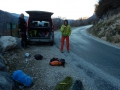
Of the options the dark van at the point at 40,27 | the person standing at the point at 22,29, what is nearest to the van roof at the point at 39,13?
the dark van at the point at 40,27

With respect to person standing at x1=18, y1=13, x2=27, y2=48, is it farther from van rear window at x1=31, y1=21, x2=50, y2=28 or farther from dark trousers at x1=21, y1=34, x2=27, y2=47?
van rear window at x1=31, y1=21, x2=50, y2=28

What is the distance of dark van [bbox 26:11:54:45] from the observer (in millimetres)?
14063

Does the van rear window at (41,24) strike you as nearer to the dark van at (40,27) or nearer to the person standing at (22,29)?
the dark van at (40,27)

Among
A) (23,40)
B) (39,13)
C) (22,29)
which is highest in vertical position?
(39,13)

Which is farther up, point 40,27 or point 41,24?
point 41,24

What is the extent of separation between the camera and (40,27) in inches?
582

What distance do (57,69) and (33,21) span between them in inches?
270

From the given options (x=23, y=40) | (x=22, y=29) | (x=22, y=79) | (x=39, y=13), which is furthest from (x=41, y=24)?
(x=22, y=79)

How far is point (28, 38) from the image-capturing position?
1395cm

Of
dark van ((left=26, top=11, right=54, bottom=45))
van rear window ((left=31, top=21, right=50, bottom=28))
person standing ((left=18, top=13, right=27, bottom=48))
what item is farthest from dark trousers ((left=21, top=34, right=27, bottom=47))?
van rear window ((left=31, top=21, right=50, bottom=28))

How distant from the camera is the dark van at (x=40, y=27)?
1406 cm

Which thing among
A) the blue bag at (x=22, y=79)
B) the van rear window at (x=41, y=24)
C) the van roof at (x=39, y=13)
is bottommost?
the blue bag at (x=22, y=79)

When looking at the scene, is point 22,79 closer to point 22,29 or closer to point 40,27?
point 22,29

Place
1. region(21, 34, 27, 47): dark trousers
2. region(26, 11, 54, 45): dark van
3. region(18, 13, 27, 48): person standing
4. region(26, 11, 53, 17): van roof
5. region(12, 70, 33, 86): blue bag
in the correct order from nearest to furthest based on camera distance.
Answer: region(12, 70, 33, 86): blue bag
region(18, 13, 27, 48): person standing
region(21, 34, 27, 47): dark trousers
region(26, 11, 53, 17): van roof
region(26, 11, 54, 45): dark van
